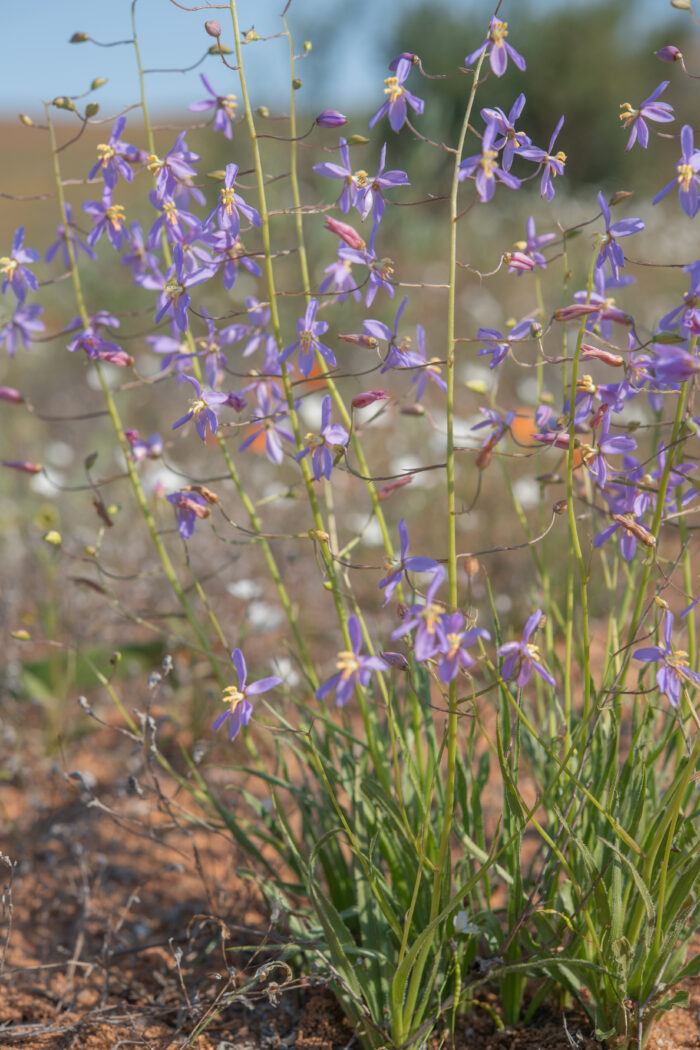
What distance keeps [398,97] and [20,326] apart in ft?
3.36

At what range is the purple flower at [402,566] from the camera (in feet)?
4.06

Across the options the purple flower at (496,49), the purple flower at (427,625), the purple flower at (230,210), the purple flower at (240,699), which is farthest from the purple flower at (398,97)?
the purple flower at (240,699)

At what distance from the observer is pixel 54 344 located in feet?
28.8

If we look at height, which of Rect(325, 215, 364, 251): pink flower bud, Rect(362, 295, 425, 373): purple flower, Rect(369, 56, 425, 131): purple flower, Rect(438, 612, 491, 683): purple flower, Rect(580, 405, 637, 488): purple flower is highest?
Rect(369, 56, 425, 131): purple flower

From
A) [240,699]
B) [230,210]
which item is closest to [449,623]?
[240,699]

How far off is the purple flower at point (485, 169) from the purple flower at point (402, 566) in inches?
20.9

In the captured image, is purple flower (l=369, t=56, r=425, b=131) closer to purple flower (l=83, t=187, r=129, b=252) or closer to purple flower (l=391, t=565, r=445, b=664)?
purple flower (l=83, t=187, r=129, b=252)

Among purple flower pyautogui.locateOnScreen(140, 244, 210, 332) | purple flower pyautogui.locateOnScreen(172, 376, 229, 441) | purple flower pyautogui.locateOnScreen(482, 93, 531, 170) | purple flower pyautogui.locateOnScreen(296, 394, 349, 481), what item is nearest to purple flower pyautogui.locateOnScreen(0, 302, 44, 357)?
purple flower pyautogui.locateOnScreen(140, 244, 210, 332)

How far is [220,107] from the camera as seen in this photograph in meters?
1.77

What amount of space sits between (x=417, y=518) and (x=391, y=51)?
14.4 m

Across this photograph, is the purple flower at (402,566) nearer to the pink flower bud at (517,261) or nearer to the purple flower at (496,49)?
the pink flower bud at (517,261)

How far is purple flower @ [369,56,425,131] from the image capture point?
4.84 feet

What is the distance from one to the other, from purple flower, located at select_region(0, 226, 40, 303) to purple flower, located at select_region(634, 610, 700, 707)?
55.4 inches

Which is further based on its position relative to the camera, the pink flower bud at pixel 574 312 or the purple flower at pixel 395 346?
the purple flower at pixel 395 346
